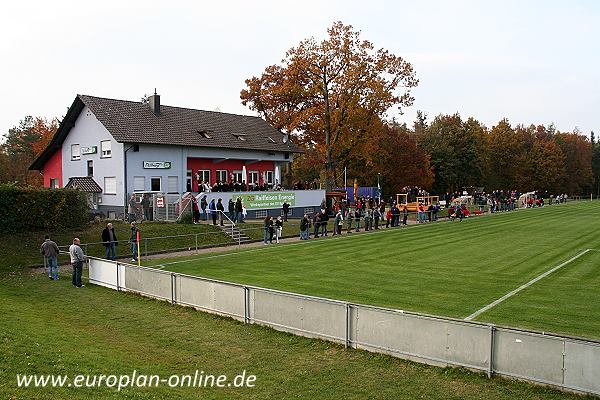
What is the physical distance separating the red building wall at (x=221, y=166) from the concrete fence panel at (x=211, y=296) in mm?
26990

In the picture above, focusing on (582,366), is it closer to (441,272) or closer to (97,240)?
(441,272)

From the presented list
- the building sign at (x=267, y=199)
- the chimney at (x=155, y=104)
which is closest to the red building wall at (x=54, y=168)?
the chimney at (x=155, y=104)

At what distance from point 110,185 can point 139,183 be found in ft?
6.80

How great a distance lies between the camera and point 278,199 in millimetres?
41812

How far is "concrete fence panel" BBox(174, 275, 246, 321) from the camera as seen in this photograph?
44.0ft

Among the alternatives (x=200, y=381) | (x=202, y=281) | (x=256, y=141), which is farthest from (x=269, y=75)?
(x=200, y=381)

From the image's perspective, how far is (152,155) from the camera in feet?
125

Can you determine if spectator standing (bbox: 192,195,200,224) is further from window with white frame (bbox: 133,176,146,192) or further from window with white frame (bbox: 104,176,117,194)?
window with white frame (bbox: 104,176,117,194)

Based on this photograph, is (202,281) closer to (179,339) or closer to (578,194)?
(179,339)

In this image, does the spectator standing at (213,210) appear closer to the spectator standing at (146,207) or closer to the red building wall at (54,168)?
the spectator standing at (146,207)

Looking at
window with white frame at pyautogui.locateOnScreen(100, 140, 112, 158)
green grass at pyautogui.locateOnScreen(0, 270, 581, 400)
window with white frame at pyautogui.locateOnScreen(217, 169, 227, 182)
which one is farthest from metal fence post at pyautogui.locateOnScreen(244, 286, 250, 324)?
A: window with white frame at pyautogui.locateOnScreen(217, 169, 227, 182)

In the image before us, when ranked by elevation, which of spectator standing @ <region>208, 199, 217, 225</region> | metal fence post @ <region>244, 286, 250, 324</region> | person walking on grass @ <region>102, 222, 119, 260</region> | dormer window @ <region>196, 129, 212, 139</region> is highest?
dormer window @ <region>196, 129, 212, 139</region>

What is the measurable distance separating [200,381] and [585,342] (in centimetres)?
617

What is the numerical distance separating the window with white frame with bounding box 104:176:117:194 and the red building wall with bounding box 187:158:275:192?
5.84m
